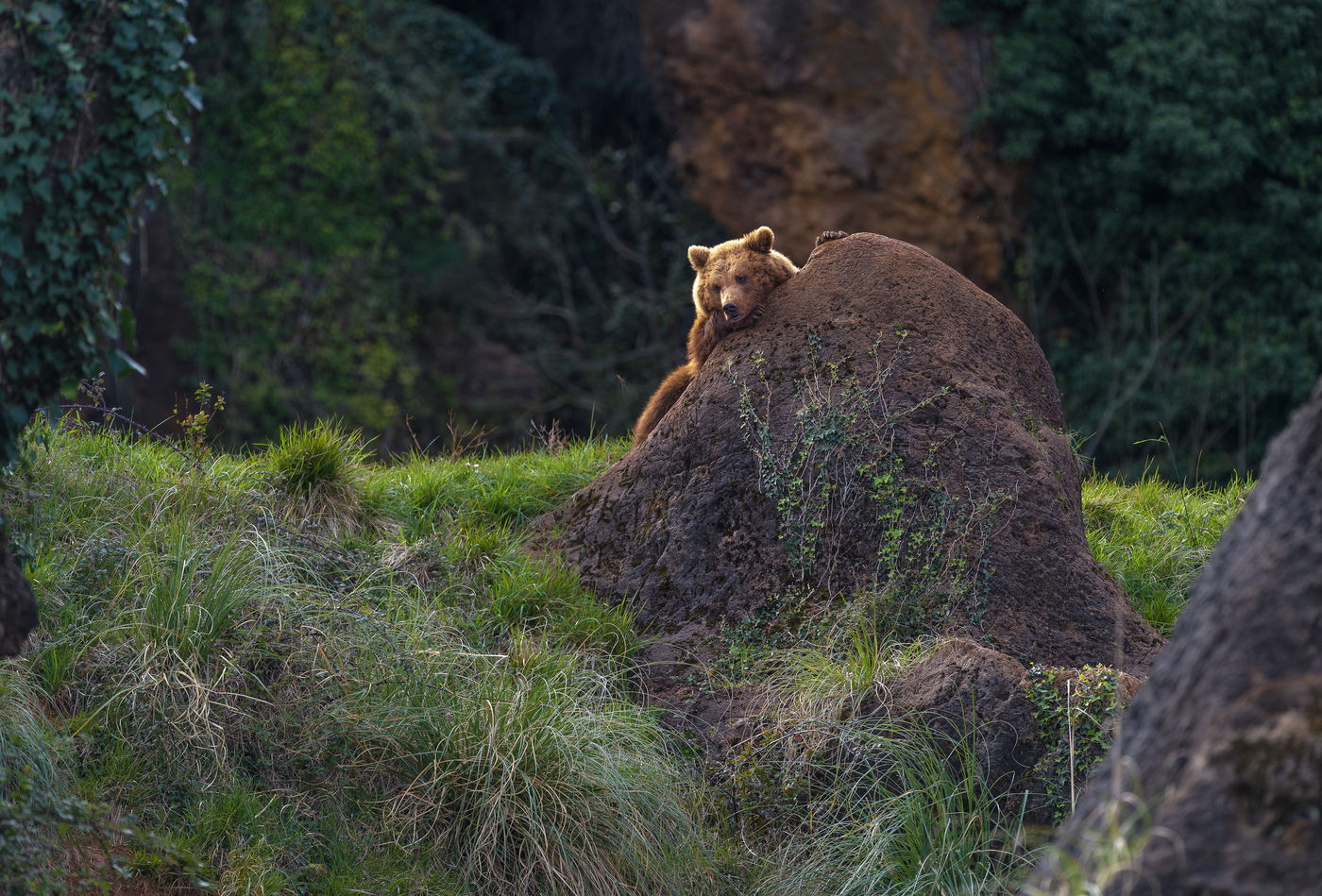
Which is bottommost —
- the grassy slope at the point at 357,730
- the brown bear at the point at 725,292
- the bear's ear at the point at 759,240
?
the grassy slope at the point at 357,730

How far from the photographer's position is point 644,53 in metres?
13.1

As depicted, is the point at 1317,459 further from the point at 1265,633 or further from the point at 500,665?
the point at 500,665

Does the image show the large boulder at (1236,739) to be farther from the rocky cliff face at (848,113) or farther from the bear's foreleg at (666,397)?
the rocky cliff face at (848,113)

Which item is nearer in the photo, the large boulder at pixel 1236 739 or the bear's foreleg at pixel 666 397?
the large boulder at pixel 1236 739

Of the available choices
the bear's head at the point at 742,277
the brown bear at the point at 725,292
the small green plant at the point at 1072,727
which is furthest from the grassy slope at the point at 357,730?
the bear's head at the point at 742,277

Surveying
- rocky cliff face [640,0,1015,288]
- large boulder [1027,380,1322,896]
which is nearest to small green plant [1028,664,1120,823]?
large boulder [1027,380,1322,896]

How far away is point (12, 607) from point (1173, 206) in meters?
11.6

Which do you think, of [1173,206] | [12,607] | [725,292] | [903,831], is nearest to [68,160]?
[12,607]

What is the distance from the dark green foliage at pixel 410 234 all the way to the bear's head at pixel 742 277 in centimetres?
624

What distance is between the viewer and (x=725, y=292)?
580 cm

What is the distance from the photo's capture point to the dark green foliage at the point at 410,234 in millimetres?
12555

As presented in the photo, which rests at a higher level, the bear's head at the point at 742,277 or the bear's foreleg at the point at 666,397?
the bear's head at the point at 742,277

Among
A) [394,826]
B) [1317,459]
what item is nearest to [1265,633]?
[1317,459]

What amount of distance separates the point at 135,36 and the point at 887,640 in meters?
3.49
